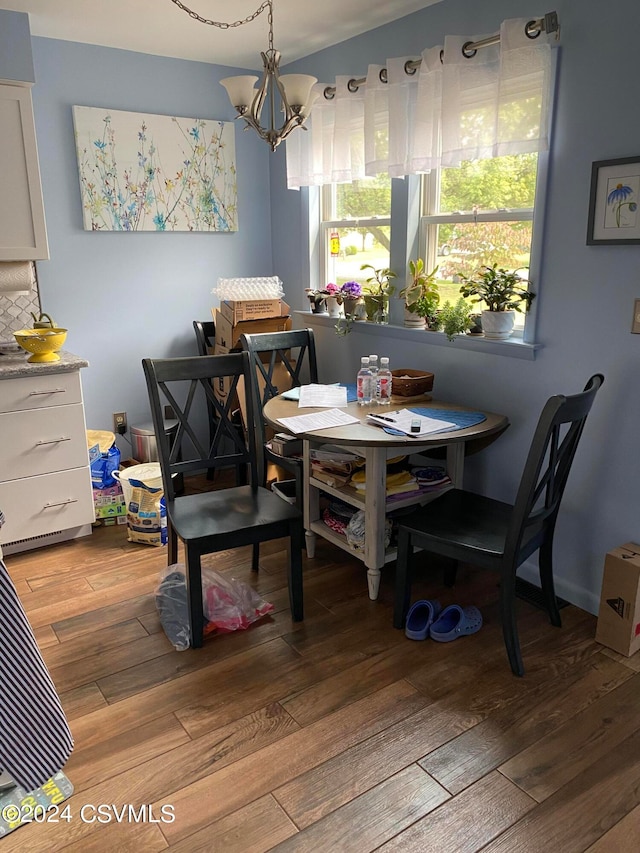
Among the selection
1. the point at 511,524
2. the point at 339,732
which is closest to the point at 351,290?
the point at 511,524

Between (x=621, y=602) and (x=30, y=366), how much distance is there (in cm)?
255

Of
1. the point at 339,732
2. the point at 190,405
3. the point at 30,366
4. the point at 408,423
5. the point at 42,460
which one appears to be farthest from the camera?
the point at 42,460

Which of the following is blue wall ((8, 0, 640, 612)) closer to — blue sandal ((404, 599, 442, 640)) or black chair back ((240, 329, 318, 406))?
black chair back ((240, 329, 318, 406))

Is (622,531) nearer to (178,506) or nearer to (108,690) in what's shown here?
(178,506)

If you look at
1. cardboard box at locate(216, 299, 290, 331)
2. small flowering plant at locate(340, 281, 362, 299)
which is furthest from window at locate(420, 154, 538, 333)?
cardboard box at locate(216, 299, 290, 331)

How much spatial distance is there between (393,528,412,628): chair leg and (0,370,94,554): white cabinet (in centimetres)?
162

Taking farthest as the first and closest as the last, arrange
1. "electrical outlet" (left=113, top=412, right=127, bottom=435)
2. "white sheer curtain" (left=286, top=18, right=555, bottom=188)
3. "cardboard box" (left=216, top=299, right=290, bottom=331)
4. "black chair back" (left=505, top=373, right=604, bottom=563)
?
"electrical outlet" (left=113, top=412, right=127, bottom=435) → "cardboard box" (left=216, top=299, right=290, bottom=331) → "white sheer curtain" (left=286, top=18, right=555, bottom=188) → "black chair back" (left=505, top=373, right=604, bottom=563)

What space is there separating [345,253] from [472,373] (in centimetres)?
124

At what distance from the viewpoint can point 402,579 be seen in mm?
2377

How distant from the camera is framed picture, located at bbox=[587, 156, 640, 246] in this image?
2180mm

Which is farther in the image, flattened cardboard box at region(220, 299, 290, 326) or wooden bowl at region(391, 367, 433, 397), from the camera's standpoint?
flattened cardboard box at region(220, 299, 290, 326)

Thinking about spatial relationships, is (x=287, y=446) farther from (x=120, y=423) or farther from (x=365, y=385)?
(x=120, y=423)

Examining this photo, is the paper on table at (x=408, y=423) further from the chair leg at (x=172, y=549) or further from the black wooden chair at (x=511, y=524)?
the chair leg at (x=172, y=549)

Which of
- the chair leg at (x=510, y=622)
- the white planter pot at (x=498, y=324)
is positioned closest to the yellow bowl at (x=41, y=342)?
the white planter pot at (x=498, y=324)
